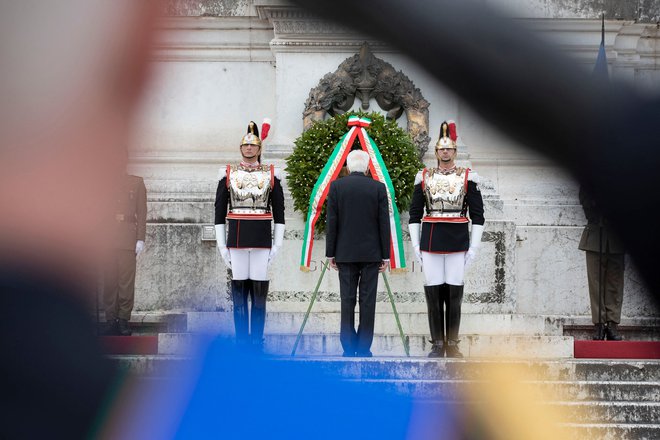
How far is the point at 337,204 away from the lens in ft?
39.5

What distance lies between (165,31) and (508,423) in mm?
8843

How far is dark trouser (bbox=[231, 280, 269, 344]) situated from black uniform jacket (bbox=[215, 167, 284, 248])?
0.37 m

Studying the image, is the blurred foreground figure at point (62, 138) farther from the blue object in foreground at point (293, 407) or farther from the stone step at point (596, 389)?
the stone step at point (596, 389)

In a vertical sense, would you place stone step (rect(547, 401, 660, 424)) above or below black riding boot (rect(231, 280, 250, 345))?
below

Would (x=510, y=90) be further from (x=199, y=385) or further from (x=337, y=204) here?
(x=199, y=385)

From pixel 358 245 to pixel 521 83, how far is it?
6.00 meters

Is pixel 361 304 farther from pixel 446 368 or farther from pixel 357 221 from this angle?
pixel 446 368

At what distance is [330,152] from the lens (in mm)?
14984

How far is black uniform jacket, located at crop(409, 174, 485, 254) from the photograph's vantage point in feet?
40.5

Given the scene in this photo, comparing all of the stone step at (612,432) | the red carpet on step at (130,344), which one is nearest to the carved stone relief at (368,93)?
the red carpet on step at (130,344)

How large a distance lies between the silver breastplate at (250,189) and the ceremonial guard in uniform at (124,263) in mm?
2495

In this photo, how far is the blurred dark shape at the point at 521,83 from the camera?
1669 centimetres

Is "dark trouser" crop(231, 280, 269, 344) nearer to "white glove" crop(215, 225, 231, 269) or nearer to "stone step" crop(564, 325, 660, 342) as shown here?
"white glove" crop(215, 225, 231, 269)

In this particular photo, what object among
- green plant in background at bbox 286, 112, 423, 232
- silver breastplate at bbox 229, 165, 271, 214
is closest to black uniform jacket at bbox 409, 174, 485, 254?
silver breastplate at bbox 229, 165, 271, 214
